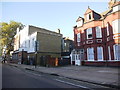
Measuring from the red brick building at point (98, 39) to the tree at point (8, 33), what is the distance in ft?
120

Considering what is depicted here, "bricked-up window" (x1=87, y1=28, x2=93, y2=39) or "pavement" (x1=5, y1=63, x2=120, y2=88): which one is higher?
"bricked-up window" (x1=87, y1=28, x2=93, y2=39)

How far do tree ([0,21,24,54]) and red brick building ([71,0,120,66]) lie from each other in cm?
3660

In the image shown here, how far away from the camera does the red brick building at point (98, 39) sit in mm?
20703

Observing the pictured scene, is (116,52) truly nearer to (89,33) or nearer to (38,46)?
(89,33)

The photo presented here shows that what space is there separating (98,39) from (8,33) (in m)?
43.1

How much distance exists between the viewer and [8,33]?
5675 cm

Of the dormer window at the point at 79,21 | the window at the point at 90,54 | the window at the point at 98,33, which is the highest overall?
the dormer window at the point at 79,21

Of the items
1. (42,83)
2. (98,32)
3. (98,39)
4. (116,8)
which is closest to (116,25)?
(116,8)

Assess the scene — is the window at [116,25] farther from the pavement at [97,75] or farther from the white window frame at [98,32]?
the pavement at [97,75]

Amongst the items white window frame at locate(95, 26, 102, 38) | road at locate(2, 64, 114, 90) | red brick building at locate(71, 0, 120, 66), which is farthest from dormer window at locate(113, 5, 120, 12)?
road at locate(2, 64, 114, 90)

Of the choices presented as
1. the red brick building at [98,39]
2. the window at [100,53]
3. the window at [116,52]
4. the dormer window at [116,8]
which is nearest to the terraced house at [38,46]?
the red brick building at [98,39]

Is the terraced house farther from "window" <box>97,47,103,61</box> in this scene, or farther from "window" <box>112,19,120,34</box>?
"window" <box>112,19,120,34</box>

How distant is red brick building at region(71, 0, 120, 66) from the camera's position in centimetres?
2070

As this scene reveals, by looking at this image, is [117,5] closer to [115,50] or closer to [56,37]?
[115,50]
